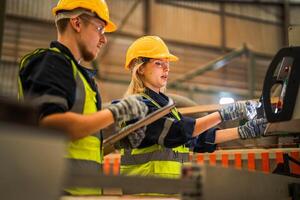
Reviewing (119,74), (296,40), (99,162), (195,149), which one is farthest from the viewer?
(119,74)

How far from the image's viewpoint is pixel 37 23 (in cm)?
711

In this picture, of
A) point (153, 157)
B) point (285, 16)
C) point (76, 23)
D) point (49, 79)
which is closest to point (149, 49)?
point (153, 157)

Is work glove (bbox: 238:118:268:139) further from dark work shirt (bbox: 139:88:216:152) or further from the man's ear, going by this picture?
the man's ear

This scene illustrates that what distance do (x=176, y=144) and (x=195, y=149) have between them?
51 cm

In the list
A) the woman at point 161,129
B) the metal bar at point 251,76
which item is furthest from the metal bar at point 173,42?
the woman at point 161,129

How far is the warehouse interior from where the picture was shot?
0.85 metres

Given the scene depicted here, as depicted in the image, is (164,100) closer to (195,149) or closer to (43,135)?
(195,149)

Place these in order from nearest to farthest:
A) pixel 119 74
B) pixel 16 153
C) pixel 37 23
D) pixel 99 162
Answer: pixel 16 153
pixel 99 162
pixel 37 23
pixel 119 74

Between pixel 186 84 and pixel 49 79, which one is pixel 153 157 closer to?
pixel 49 79

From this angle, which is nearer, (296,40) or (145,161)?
(296,40)

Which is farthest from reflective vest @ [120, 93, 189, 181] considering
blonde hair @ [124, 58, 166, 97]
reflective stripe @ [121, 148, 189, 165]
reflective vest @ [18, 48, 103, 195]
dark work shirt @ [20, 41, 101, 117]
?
dark work shirt @ [20, 41, 101, 117]

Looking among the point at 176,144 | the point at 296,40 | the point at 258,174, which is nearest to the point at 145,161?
the point at 176,144

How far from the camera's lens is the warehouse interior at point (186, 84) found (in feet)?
2.79

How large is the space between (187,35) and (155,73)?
603 cm
